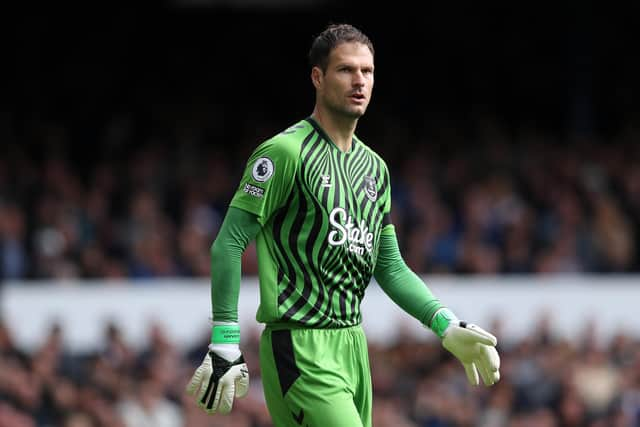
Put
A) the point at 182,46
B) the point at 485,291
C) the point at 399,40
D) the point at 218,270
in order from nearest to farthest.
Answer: the point at 218,270, the point at 485,291, the point at 182,46, the point at 399,40

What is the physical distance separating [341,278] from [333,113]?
676mm

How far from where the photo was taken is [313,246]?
4902 mm

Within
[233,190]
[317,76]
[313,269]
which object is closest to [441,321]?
[313,269]

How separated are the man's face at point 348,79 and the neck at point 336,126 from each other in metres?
0.06

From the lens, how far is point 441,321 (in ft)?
16.7

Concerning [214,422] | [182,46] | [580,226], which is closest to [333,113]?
[214,422]

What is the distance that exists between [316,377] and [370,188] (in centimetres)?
84

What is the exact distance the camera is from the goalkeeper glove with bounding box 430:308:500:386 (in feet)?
16.1

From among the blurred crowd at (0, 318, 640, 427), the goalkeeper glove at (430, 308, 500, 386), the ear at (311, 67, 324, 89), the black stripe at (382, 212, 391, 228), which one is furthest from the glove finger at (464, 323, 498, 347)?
the blurred crowd at (0, 318, 640, 427)

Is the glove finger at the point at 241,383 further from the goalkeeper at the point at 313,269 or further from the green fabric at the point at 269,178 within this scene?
the green fabric at the point at 269,178

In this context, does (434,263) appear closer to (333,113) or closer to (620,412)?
(620,412)

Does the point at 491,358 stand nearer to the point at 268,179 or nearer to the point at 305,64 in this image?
the point at 268,179

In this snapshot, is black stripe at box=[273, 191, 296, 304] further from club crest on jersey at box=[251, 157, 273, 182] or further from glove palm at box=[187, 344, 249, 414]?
glove palm at box=[187, 344, 249, 414]

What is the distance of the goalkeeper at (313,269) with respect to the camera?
4.79 m
